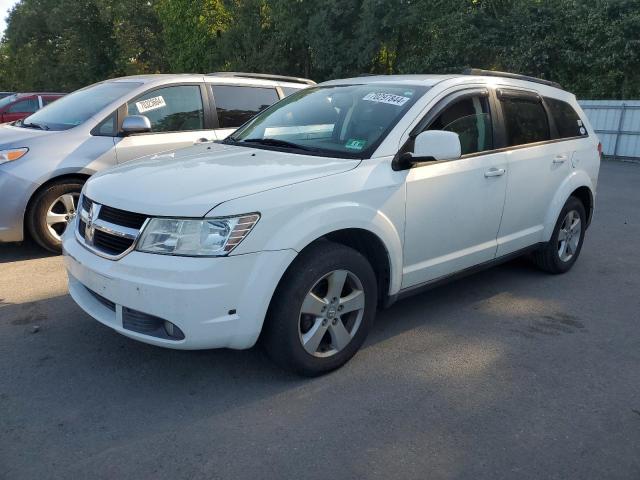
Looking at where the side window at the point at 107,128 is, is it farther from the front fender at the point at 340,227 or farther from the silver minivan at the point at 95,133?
the front fender at the point at 340,227

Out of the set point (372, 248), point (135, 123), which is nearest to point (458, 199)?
point (372, 248)

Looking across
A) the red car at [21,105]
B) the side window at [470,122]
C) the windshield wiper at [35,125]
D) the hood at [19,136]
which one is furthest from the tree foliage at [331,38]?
the hood at [19,136]

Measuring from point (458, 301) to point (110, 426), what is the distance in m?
2.77

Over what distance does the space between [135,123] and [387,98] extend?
261cm

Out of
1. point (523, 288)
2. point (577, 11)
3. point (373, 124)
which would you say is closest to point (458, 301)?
point (523, 288)

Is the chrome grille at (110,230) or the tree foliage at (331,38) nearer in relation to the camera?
the chrome grille at (110,230)

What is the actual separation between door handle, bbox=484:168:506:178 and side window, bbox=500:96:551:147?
0.30m

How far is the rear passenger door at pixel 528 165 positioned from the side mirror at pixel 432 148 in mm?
1018

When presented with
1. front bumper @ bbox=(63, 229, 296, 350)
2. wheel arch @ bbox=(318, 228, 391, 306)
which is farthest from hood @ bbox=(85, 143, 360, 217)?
wheel arch @ bbox=(318, 228, 391, 306)

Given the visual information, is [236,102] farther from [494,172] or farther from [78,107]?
[494,172]

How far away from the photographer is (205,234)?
283 centimetres

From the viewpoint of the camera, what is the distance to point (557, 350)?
12.2 feet

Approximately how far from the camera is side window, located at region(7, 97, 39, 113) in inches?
577

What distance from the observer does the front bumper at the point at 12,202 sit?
506 centimetres
